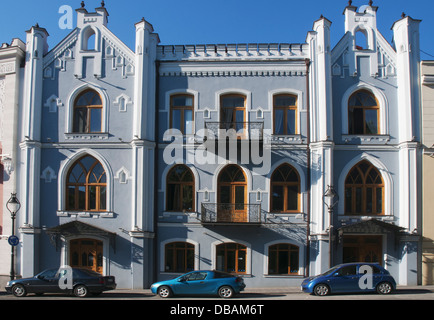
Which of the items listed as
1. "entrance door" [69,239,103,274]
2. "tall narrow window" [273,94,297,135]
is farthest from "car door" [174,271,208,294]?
"tall narrow window" [273,94,297,135]

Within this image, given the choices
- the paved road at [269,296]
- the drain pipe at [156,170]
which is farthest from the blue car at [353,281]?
the drain pipe at [156,170]

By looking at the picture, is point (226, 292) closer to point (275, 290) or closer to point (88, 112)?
point (275, 290)

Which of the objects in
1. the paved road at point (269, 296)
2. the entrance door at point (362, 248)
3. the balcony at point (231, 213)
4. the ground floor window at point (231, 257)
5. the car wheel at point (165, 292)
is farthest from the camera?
the ground floor window at point (231, 257)

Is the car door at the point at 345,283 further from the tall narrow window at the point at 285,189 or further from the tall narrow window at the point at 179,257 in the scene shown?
the tall narrow window at the point at 179,257

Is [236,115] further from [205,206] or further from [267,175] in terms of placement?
[205,206]

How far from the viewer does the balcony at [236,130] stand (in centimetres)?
1984

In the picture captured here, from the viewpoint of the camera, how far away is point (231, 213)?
19766 millimetres

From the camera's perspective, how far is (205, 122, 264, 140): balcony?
19844 millimetres

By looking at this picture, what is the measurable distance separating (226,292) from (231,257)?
389 cm

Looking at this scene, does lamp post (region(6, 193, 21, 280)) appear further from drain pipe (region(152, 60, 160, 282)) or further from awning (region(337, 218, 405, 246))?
awning (region(337, 218, 405, 246))

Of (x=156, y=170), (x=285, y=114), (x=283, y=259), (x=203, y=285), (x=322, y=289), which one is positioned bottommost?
(x=322, y=289)

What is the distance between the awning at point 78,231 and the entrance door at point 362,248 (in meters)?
9.99

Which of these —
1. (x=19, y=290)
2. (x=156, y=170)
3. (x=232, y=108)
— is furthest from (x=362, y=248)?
(x=19, y=290)

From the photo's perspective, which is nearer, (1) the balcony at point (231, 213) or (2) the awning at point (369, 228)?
(2) the awning at point (369, 228)
